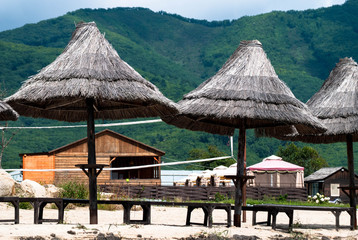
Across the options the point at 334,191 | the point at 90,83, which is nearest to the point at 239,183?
the point at 90,83

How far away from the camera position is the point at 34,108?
11.4m

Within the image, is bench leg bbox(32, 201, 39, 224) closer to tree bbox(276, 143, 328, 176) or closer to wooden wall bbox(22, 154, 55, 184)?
wooden wall bbox(22, 154, 55, 184)

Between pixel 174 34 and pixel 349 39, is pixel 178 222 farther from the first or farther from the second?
pixel 174 34

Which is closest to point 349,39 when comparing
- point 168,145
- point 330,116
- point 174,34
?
point 174,34

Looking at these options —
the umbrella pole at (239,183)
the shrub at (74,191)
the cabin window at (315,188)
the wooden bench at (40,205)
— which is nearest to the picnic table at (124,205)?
the wooden bench at (40,205)

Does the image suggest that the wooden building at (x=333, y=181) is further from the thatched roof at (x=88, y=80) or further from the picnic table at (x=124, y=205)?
the thatched roof at (x=88, y=80)

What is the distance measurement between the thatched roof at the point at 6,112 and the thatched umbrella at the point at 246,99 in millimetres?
3132

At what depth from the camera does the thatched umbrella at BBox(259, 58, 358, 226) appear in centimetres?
1226

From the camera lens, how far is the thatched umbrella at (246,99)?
34.2 feet

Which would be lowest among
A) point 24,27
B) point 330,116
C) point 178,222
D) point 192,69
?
point 178,222

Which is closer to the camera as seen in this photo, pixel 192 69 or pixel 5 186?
pixel 5 186

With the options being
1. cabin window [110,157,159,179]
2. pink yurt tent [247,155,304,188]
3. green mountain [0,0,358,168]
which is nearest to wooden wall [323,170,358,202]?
pink yurt tent [247,155,304,188]

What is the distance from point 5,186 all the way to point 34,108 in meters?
4.32

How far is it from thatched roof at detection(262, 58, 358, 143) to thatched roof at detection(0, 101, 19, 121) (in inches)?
222
